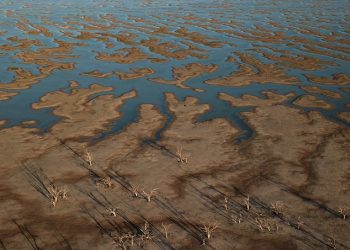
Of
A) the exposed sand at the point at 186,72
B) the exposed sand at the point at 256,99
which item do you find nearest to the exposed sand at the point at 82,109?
the exposed sand at the point at 186,72

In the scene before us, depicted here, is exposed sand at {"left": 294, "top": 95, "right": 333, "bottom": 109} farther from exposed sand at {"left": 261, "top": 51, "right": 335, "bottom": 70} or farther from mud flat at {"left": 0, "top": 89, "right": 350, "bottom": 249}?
exposed sand at {"left": 261, "top": 51, "right": 335, "bottom": 70}

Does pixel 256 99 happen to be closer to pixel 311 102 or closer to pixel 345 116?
pixel 311 102

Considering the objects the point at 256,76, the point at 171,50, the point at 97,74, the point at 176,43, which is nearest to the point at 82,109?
the point at 97,74

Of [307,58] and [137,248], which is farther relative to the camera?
[307,58]

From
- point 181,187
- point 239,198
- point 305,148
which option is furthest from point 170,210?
point 305,148

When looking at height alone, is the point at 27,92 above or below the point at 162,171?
below

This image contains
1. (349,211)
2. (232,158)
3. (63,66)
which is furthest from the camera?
(63,66)

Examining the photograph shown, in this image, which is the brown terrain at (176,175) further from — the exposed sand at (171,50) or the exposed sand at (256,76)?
the exposed sand at (171,50)

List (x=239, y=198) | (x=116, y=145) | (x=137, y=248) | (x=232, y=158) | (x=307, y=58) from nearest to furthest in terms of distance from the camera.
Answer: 1. (x=137, y=248)
2. (x=239, y=198)
3. (x=232, y=158)
4. (x=116, y=145)
5. (x=307, y=58)

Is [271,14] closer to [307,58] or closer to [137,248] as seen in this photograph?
[307,58]
